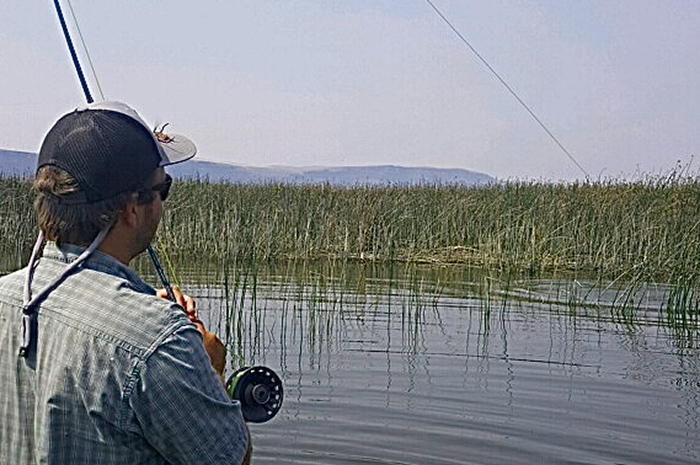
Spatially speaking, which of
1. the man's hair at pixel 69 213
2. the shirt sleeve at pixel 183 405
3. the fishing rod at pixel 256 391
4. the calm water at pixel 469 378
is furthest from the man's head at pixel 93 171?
the calm water at pixel 469 378

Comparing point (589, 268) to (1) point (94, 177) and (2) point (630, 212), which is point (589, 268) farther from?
(1) point (94, 177)

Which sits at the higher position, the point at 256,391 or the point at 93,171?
the point at 93,171

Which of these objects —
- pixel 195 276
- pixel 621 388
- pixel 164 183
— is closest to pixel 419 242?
pixel 195 276

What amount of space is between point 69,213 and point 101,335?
296 millimetres

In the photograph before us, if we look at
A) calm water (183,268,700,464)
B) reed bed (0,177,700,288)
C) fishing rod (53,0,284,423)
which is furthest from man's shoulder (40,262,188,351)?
reed bed (0,177,700,288)

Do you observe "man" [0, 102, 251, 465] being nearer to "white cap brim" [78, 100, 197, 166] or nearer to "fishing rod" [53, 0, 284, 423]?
"white cap brim" [78, 100, 197, 166]

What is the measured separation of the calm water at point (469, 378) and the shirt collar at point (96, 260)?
4.34 meters

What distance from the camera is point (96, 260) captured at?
210cm

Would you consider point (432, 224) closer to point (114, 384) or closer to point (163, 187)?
point (163, 187)

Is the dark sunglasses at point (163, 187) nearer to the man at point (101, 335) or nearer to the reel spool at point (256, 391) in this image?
the man at point (101, 335)

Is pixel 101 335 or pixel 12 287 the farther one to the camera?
pixel 12 287

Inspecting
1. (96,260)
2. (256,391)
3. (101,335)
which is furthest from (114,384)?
(256,391)

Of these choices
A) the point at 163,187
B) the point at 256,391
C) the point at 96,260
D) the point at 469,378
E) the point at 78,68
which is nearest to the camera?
the point at 96,260

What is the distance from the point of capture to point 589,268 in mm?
15445
